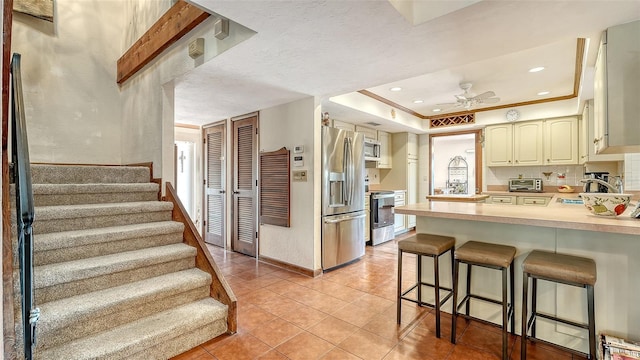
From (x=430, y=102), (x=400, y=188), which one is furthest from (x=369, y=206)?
(x=430, y=102)

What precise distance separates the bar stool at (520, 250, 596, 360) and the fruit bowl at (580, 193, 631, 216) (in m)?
0.36

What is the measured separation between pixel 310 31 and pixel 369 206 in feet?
11.7

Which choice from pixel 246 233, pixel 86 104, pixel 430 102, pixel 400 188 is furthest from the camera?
pixel 400 188

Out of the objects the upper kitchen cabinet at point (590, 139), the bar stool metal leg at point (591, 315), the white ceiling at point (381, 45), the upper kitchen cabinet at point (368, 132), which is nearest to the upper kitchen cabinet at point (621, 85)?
the white ceiling at point (381, 45)

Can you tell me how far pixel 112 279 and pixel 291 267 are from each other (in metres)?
2.12

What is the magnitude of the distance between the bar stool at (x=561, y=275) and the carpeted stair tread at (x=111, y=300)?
2.34 meters

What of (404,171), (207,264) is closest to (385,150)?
(404,171)

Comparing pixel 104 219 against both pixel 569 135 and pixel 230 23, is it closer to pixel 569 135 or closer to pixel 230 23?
pixel 230 23

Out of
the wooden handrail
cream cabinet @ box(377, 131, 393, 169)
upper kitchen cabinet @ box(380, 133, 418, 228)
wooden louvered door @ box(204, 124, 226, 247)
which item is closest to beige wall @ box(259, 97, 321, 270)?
wooden louvered door @ box(204, 124, 226, 247)

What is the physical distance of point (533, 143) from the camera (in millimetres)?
5160

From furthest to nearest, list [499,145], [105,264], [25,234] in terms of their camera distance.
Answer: [499,145] < [105,264] < [25,234]

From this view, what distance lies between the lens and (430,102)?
5137 millimetres

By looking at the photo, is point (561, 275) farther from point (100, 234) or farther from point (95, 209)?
point (95, 209)

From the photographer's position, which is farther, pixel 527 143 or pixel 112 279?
pixel 527 143
